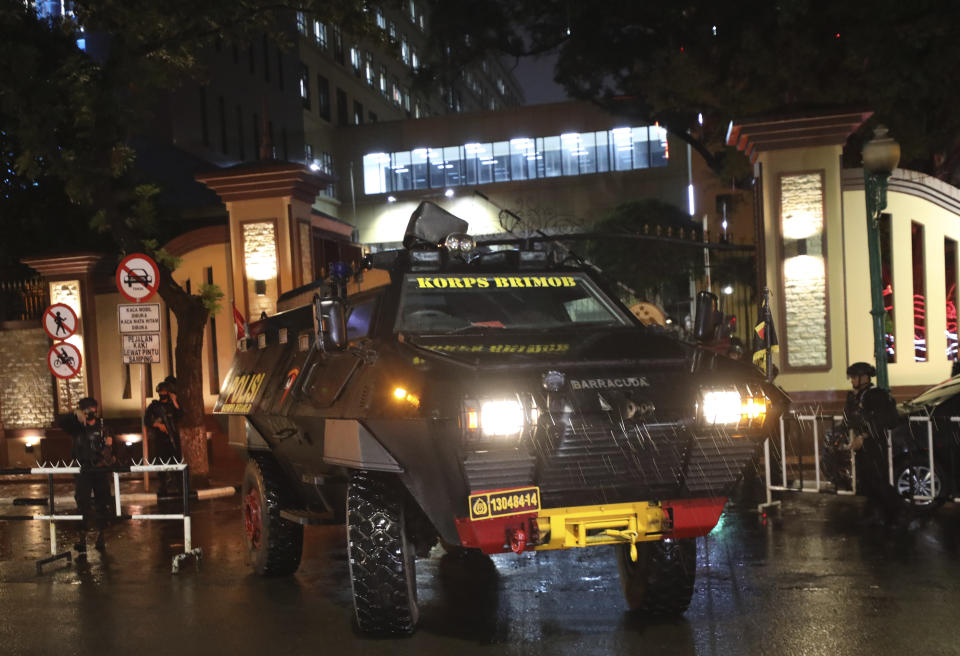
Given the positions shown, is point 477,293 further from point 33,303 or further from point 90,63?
point 33,303

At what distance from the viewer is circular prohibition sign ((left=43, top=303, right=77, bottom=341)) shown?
16.9 meters

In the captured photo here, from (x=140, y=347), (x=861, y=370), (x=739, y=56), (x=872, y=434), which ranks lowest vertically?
(x=872, y=434)

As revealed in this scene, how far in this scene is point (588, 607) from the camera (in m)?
7.30

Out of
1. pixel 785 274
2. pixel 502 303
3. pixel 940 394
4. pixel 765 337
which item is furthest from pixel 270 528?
pixel 785 274

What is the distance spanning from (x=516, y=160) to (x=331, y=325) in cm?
4477

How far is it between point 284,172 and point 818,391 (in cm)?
910

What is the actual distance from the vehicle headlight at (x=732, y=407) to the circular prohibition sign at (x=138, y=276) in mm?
9781

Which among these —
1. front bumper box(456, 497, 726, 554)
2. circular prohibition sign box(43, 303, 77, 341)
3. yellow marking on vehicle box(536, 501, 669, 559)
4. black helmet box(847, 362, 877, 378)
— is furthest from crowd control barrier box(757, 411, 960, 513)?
circular prohibition sign box(43, 303, 77, 341)

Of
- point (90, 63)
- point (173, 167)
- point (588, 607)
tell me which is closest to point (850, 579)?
point (588, 607)

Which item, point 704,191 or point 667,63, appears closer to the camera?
point 667,63

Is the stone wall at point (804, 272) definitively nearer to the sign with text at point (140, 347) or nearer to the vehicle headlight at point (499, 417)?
the sign with text at point (140, 347)

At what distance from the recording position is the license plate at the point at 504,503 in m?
6.04

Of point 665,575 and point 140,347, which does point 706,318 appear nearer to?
point 665,575

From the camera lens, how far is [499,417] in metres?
5.95
